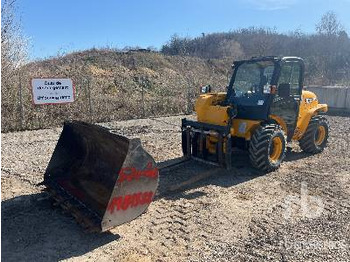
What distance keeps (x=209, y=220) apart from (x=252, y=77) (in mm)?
3555

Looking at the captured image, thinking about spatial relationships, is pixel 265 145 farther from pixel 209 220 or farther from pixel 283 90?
pixel 209 220

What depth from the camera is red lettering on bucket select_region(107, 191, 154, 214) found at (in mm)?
4035

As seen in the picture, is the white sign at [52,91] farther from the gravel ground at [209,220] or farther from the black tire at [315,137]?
the black tire at [315,137]

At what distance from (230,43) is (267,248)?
4913cm

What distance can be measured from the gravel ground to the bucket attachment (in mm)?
245

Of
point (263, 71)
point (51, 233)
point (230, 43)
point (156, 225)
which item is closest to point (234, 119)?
point (263, 71)

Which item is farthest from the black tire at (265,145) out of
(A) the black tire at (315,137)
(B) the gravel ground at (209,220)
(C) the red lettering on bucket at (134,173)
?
(C) the red lettering on bucket at (134,173)

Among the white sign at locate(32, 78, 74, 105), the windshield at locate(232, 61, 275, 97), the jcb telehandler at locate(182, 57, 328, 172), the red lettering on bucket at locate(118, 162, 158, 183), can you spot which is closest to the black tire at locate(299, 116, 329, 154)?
the jcb telehandler at locate(182, 57, 328, 172)

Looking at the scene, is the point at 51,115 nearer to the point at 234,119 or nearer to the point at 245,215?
the point at 234,119

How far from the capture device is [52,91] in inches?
480

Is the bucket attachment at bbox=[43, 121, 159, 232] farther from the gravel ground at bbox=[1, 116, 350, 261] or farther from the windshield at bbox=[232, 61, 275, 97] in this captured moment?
the windshield at bbox=[232, 61, 275, 97]

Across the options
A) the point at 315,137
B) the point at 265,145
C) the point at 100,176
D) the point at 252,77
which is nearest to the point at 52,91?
the point at 252,77

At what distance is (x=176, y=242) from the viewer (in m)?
4.18

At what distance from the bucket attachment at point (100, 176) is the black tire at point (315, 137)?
16.8ft
